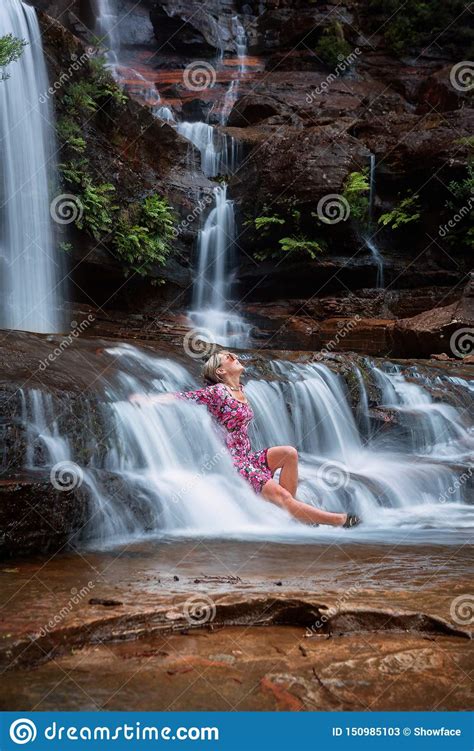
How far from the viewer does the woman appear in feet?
18.5

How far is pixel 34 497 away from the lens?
4379mm

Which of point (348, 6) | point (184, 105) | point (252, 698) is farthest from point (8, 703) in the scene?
point (348, 6)

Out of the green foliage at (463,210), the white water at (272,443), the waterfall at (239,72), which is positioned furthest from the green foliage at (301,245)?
the waterfall at (239,72)

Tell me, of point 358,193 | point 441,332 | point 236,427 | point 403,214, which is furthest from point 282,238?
point 236,427

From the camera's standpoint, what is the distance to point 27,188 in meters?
13.0

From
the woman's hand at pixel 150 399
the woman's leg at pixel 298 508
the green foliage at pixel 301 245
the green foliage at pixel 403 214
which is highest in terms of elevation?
the green foliage at pixel 403 214

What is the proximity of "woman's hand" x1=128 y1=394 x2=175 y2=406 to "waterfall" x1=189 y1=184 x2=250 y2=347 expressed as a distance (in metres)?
8.46

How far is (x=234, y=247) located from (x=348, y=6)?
48.6 feet

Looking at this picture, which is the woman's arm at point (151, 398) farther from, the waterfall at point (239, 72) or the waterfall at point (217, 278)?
the waterfall at point (239, 72)

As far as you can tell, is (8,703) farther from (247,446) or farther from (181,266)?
(181,266)

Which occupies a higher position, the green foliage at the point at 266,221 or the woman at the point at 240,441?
the green foliage at the point at 266,221

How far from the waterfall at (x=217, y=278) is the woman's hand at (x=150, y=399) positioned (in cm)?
846

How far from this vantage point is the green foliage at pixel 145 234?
14.2 metres

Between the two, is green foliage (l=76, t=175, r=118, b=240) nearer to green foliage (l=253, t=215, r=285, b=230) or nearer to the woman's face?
green foliage (l=253, t=215, r=285, b=230)
